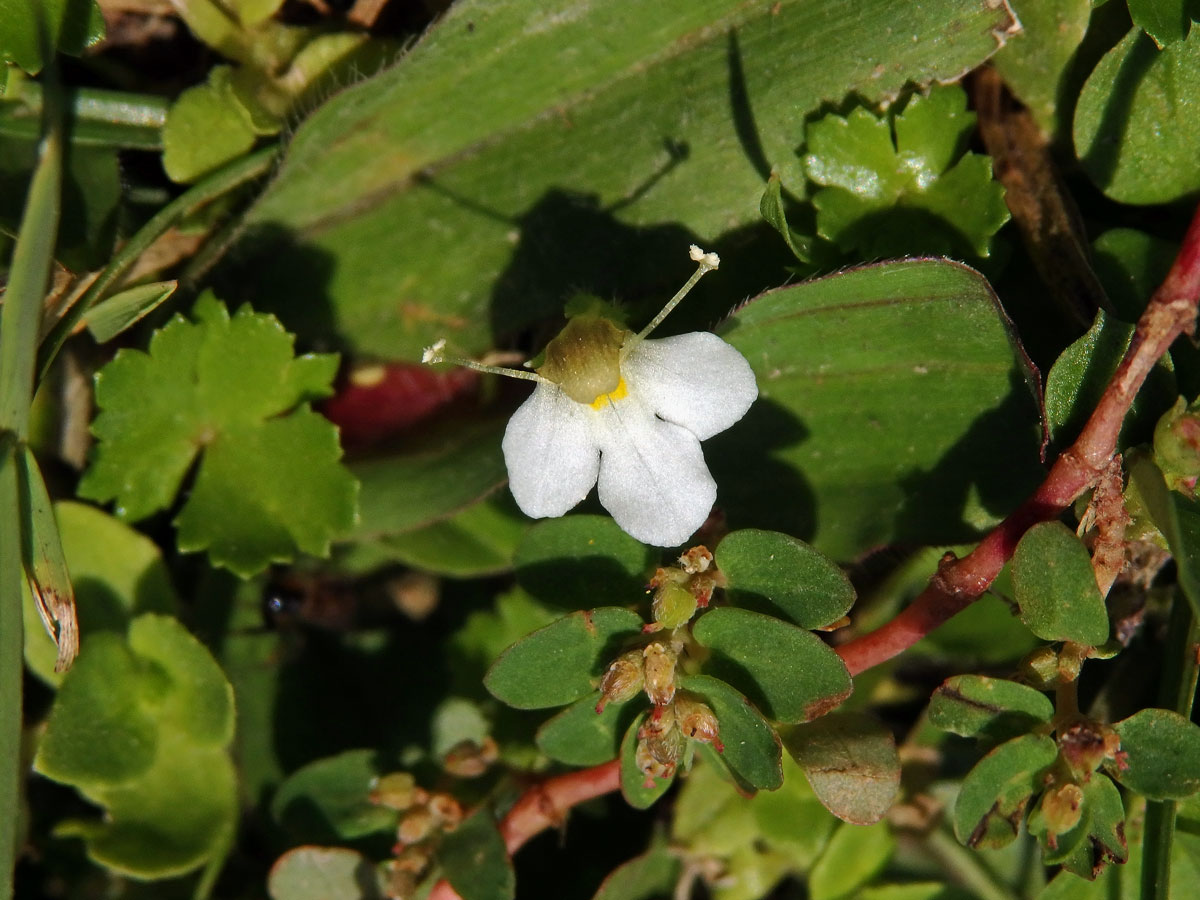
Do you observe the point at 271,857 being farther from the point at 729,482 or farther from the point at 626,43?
the point at 626,43

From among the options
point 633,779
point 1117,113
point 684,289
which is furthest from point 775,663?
→ point 1117,113

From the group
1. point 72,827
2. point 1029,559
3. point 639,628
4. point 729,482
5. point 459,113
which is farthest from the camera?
point 72,827

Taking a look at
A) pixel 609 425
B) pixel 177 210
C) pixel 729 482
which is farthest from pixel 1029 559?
pixel 177 210

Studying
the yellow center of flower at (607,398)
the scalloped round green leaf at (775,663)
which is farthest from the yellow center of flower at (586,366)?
the scalloped round green leaf at (775,663)

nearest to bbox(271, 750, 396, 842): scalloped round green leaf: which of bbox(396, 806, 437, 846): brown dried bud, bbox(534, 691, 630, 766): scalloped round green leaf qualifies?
bbox(396, 806, 437, 846): brown dried bud

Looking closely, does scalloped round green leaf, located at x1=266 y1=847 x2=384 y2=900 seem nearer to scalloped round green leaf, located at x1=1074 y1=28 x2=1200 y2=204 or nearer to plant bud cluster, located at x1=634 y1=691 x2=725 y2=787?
plant bud cluster, located at x1=634 y1=691 x2=725 y2=787

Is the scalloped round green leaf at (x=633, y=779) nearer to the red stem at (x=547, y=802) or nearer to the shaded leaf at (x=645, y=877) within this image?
the red stem at (x=547, y=802)
